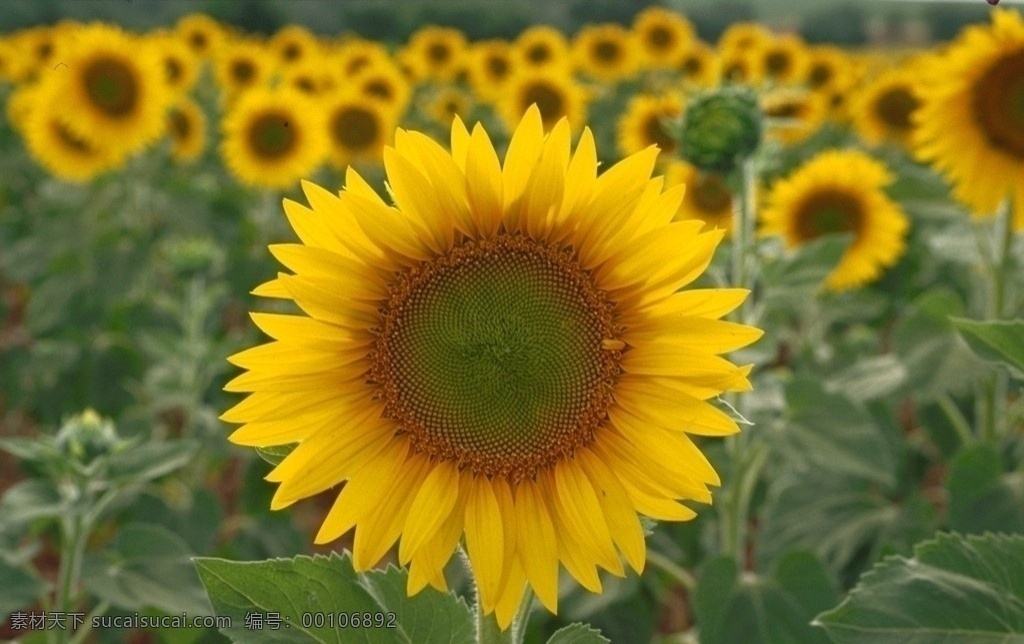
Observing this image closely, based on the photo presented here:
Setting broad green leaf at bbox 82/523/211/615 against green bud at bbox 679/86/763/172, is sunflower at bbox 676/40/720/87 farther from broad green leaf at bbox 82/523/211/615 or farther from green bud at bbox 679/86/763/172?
broad green leaf at bbox 82/523/211/615

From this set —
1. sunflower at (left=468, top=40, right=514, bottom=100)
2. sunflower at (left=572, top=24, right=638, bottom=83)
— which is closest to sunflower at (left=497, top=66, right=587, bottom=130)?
sunflower at (left=468, top=40, right=514, bottom=100)

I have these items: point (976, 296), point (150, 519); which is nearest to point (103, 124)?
point (150, 519)

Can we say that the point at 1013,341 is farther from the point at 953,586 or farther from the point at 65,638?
the point at 65,638

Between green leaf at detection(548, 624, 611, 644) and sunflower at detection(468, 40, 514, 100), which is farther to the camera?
sunflower at detection(468, 40, 514, 100)

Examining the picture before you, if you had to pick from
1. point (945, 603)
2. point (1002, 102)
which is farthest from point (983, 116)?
point (945, 603)

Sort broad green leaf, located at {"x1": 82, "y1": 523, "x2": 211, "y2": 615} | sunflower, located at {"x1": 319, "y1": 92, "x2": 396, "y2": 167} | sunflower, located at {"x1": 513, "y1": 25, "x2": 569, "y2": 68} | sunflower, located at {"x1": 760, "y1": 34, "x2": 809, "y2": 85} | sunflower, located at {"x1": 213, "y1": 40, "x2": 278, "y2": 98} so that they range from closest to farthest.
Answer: broad green leaf, located at {"x1": 82, "y1": 523, "x2": 211, "y2": 615} → sunflower, located at {"x1": 319, "y1": 92, "x2": 396, "y2": 167} → sunflower, located at {"x1": 213, "y1": 40, "x2": 278, "y2": 98} → sunflower, located at {"x1": 760, "y1": 34, "x2": 809, "y2": 85} → sunflower, located at {"x1": 513, "y1": 25, "x2": 569, "y2": 68}

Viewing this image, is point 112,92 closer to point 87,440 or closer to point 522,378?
point 87,440

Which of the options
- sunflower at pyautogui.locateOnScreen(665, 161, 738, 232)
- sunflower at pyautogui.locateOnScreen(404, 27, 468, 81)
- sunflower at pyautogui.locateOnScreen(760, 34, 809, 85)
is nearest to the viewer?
sunflower at pyautogui.locateOnScreen(665, 161, 738, 232)

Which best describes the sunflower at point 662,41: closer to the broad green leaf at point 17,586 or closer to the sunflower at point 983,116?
the sunflower at point 983,116
